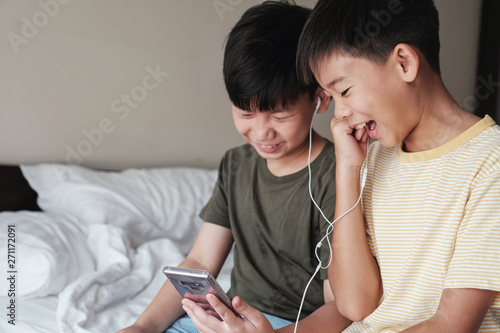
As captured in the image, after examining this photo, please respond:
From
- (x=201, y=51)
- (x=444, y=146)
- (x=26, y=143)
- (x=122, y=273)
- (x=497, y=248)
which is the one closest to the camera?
(x=497, y=248)

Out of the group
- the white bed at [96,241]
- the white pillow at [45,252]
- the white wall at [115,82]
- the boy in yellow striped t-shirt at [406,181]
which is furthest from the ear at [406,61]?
the white wall at [115,82]

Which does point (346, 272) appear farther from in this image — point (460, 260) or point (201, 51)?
point (201, 51)

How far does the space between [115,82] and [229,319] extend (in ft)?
5.10

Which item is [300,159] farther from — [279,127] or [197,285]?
[197,285]

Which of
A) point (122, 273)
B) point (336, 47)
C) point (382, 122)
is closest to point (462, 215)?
point (382, 122)

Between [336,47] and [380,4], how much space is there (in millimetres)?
104

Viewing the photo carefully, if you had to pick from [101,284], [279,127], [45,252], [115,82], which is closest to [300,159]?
[279,127]

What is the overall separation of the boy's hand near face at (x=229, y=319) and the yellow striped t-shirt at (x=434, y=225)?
0.69ft

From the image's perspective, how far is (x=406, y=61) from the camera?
87cm

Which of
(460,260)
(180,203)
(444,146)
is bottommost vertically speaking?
(180,203)

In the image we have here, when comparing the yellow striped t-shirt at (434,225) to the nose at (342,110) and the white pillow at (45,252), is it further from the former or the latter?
the white pillow at (45,252)

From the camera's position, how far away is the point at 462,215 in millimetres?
814

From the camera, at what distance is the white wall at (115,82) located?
6.55 feet

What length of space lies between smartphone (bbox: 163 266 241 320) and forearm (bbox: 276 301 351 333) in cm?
14
